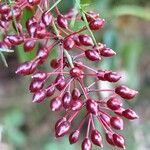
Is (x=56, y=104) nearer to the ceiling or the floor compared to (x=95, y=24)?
nearer to the floor

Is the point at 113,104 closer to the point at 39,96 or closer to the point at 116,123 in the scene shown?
the point at 116,123

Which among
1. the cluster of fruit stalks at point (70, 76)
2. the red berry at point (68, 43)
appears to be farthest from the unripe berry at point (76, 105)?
the red berry at point (68, 43)

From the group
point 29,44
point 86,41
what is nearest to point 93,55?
point 86,41

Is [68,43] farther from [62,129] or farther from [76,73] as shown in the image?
[62,129]

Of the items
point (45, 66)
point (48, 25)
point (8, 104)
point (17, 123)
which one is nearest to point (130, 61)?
point (45, 66)

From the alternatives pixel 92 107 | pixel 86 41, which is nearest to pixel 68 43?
pixel 86 41

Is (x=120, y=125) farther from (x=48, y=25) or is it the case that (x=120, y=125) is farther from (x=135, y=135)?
(x=135, y=135)

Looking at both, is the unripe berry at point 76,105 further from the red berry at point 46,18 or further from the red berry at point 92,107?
the red berry at point 46,18

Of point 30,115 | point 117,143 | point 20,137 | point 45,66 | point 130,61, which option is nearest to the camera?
point 117,143
